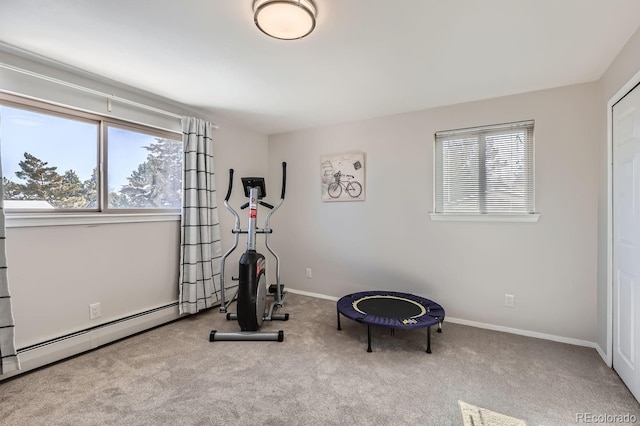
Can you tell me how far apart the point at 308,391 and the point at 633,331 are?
2145mm

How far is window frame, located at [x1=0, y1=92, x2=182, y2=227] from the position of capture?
2.06m

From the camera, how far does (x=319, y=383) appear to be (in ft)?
6.48

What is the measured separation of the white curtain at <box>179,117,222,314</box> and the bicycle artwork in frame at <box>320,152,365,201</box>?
4.67ft

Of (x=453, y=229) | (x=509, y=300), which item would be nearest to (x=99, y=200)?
(x=453, y=229)

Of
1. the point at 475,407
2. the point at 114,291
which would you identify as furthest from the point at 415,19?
the point at 114,291

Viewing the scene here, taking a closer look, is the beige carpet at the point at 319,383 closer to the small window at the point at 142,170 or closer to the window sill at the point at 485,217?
the window sill at the point at 485,217

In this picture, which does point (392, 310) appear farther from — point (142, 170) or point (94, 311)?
point (142, 170)

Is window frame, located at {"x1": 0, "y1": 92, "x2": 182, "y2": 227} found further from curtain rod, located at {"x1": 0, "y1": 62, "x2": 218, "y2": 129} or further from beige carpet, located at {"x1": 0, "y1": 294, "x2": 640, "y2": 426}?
beige carpet, located at {"x1": 0, "y1": 294, "x2": 640, "y2": 426}

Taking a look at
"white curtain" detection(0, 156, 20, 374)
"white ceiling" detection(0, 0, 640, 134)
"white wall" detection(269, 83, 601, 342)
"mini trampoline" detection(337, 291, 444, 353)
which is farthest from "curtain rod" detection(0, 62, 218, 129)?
"mini trampoline" detection(337, 291, 444, 353)

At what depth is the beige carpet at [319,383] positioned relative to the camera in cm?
167

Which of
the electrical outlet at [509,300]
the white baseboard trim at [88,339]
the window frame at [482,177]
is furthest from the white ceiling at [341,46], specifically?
the white baseboard trim at [88,339]

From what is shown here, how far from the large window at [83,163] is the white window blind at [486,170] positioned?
2922 millimetres

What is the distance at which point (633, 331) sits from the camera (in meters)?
1.83

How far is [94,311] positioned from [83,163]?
1276 mm
